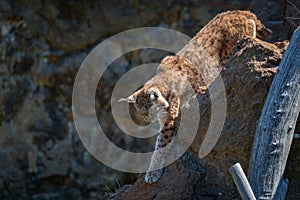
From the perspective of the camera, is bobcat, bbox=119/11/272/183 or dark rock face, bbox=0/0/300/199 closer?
bobcat, bbox=119/11/272/183

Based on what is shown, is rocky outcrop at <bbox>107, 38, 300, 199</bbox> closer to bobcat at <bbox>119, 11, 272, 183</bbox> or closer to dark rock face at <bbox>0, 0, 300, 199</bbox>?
bobcat at <bbox>119, 11, 272, 183</bbox>

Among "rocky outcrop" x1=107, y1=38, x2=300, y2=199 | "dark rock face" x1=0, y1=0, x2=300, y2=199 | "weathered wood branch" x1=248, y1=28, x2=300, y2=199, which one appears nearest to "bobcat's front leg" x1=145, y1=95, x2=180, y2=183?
"rocky outcrop" x1=107, y1=38, x2=300, y2=199

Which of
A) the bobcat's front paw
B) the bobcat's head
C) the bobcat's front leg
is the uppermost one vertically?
the bobcat's head

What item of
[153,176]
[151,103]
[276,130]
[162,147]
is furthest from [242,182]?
[151,103]

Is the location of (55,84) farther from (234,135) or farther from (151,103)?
(234,135)

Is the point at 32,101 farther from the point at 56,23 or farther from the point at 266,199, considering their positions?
the point at 266,199

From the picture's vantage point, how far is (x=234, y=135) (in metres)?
4.47

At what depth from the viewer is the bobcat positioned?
5609 millimetres

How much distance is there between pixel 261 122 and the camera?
4172 mm

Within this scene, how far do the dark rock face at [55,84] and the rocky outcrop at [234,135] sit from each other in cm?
484

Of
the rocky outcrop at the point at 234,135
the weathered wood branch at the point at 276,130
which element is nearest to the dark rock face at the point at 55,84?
the rocky outcrop at the point at 234,135

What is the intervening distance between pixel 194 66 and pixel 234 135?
140 cm

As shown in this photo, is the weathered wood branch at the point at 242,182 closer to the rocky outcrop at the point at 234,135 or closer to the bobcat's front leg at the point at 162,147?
the rocky outcrop at the point at 234,135

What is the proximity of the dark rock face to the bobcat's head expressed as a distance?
3718 millimetres
